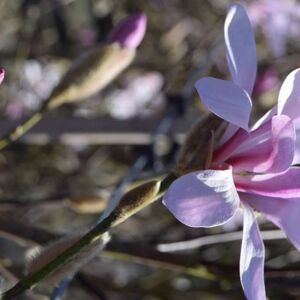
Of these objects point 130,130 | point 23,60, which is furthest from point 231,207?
point 23,60

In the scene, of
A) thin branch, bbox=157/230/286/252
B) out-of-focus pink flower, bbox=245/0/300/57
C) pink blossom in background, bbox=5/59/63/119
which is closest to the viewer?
thin branch, bbox=157/230/286/252

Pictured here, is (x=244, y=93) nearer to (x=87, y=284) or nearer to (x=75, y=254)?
(x=75, y=254)

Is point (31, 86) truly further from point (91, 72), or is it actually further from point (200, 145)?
Result: point (200, 145)

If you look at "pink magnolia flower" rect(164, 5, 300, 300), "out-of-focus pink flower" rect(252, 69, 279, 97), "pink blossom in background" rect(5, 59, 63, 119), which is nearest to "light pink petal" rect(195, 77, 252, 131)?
"pink magnolia flower" rect(164, 5, 300, 300)

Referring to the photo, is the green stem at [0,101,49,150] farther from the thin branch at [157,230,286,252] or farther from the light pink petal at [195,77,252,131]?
the light pink petal at [195,77,252,131]

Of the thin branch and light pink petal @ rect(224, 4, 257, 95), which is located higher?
light pink petal @ rect(224, 4, 257, 95)

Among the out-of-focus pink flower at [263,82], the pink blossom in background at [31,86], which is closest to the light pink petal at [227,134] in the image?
the out-of-focus pink flower at [263,82]

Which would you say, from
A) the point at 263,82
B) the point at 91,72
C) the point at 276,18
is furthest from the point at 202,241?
the point at 276,18
